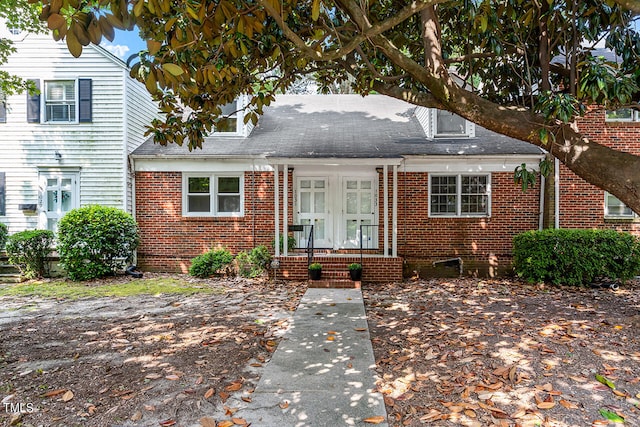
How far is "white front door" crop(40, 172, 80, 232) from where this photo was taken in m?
10.7

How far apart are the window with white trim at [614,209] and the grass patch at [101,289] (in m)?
10.6

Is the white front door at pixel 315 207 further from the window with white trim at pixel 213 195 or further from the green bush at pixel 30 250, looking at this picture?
the green bush at pixel 30 250

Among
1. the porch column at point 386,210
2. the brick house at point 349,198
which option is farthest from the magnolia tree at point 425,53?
the brick house at point 349,198

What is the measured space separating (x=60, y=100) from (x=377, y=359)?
464 inches

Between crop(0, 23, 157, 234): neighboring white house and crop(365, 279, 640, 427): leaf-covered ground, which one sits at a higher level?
A: crop(0, 23, 157, 234): neighboring white house

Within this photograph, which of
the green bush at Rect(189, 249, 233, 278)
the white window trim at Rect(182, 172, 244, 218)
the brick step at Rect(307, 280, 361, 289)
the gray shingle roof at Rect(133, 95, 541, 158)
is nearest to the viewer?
the brick step at Rect(307, 280, 361, 289)

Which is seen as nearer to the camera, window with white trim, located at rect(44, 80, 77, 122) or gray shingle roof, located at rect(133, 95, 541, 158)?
gray shingle roof, located at rect(133, 95, 541, 158)

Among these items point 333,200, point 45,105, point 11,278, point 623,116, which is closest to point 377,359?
point 333,200

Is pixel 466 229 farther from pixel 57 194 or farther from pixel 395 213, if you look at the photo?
pixel 57 194

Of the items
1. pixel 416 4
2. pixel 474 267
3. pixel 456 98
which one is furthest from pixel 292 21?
pixel 474 267

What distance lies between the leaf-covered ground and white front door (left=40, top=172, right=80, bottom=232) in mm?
9422

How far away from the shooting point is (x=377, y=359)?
4301 mm

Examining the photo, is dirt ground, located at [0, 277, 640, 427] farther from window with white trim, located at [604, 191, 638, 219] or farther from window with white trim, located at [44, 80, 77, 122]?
window with white trim, located at [44, 80, 77, 122]

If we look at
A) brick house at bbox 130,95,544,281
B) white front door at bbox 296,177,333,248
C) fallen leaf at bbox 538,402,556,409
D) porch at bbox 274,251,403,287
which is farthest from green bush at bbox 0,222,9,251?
fallen leaf at bbox 538,402,556,409
